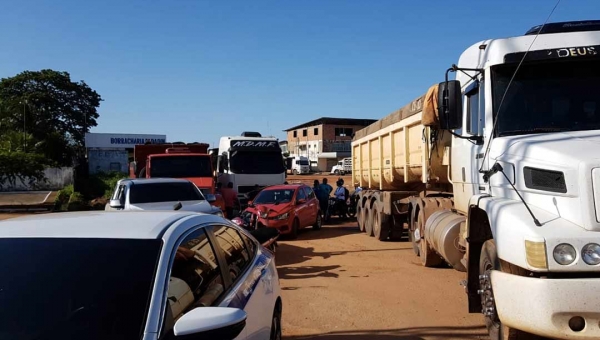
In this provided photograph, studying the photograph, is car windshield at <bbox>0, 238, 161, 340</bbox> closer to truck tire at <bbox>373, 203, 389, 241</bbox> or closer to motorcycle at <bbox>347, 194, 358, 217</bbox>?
truck tire at <bbox>373, 203, 389, 241</bbox>

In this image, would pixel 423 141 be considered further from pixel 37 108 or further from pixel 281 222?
pixel 37 108

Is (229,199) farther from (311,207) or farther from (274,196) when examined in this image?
(311,207)

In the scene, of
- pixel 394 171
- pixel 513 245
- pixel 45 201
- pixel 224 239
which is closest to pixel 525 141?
pixel 513 245

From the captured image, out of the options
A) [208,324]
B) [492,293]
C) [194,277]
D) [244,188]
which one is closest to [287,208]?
[244,188]

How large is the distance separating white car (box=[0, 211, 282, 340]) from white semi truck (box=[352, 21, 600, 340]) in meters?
2.10

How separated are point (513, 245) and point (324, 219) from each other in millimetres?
15372

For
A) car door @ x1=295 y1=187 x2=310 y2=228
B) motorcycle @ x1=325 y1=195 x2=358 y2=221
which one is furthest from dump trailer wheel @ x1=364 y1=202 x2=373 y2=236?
motorcycle @ x1=325 y1=195 x2=358 y2=221

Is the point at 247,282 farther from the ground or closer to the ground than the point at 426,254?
farther from the ground

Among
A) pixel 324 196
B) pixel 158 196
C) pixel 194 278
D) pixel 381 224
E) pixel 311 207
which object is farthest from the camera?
pixel 324 196

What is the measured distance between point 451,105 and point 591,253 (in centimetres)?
217

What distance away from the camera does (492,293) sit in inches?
184

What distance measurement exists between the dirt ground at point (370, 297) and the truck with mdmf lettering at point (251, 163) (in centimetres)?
756

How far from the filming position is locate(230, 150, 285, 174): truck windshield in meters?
19.3

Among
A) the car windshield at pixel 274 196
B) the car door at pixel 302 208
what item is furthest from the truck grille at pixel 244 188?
the car door at pixel 302 208
